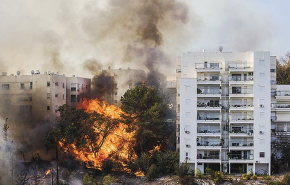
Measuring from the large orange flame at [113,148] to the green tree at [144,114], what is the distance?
1.34 metres

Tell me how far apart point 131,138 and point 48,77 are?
50.7ft

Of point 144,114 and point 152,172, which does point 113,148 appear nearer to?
point 144,114

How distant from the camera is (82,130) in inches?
2106

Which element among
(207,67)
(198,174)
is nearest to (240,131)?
(198,174)

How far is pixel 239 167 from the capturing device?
51125 millimetres

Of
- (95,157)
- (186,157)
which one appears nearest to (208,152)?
(186,157)

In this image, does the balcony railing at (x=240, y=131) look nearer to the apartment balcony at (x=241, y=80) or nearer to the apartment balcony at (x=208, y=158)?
the apartment balcony at (x=208, y=158)

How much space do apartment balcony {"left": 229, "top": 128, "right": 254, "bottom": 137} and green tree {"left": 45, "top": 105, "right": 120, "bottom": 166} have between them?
1485 centimetres

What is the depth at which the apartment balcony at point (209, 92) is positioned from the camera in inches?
Result: 2014

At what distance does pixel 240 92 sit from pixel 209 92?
381 cm

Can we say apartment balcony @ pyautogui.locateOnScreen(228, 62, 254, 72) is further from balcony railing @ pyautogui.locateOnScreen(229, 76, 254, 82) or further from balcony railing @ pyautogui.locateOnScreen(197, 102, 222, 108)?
balcony railing @ pyautogui.locateOnScreen(197, 102, 222, 108)

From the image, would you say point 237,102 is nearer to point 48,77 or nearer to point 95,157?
point 95,157

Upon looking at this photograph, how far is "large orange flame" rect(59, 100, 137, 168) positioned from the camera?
53906mm

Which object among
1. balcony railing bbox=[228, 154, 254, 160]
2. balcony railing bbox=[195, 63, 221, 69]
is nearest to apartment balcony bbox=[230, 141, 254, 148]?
Answer: balcony railing bbox=[228, 154, 254, 160]
